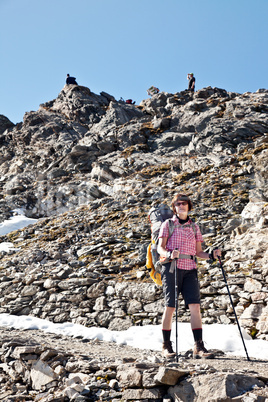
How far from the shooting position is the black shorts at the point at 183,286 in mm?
5613

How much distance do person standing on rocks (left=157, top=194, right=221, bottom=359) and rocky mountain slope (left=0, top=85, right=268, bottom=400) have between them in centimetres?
217

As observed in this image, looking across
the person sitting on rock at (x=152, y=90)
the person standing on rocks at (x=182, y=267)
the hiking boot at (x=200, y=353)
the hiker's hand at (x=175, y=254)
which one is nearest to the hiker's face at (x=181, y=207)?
the person standing on rocks at (x=182, y=267)

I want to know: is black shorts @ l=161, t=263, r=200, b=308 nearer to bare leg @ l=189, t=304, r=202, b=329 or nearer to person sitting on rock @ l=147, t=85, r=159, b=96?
bare leg @ l=189, t=304, r=202, b=329

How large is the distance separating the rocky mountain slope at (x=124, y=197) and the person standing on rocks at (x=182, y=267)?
7.13ft

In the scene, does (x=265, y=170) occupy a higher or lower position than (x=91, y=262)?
higher

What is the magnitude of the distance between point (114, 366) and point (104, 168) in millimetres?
27293

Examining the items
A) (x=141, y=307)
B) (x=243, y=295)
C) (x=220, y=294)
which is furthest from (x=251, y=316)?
(x=141, y=307)

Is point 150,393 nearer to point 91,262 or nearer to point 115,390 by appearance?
point 115,390

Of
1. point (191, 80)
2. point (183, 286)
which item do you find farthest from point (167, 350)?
point (191, 80)

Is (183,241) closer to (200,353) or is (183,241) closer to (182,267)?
(182,267)

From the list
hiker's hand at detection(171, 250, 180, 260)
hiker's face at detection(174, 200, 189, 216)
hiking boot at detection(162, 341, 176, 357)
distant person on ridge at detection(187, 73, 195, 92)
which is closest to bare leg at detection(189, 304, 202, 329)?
hiking boot at detection(162, 341, 176, 357)

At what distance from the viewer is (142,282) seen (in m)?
10.4

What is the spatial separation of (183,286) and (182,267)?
1.18 ft

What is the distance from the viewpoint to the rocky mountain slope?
31.7 feet
